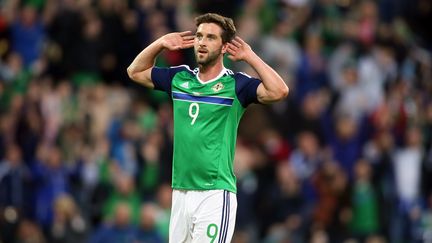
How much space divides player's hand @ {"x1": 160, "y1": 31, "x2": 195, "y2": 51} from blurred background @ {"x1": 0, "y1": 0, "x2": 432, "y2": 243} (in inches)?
274

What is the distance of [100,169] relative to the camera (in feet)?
60.5

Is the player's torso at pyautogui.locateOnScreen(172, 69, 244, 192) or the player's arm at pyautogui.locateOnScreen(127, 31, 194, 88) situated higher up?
the player's arm at pyautogui.locateOnScreen(127, 31, 194, 88)

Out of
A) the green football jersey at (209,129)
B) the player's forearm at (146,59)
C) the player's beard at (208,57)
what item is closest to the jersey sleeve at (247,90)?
the green football jersey at (209,129)

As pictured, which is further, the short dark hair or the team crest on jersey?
the team crest on jersey

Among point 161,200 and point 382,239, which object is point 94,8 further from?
point 382,239

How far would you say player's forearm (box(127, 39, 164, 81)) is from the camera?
10906 mm

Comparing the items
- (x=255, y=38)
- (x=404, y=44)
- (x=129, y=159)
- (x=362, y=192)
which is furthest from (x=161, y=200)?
(x=404, y=44)

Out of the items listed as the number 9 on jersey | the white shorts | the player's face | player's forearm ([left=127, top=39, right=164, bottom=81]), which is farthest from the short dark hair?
the white shorts

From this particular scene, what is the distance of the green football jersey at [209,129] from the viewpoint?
10.6 metres

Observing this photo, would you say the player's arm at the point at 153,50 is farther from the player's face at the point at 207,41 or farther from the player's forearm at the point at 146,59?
the player's face at the point at 207,41

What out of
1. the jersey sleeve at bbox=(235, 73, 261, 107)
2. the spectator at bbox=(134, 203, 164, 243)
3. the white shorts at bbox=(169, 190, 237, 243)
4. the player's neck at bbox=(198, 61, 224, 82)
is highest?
the player's neck at bbox=(198, 61, 224, 82)

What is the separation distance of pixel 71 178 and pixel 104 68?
8.35 ft

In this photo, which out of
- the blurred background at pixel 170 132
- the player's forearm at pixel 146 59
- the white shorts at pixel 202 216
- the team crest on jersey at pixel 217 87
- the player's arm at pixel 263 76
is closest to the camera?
the player's arm at pixel 263 76

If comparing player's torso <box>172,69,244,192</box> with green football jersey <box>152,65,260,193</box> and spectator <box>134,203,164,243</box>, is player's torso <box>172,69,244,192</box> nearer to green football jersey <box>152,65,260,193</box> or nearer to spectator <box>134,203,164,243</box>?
green football jersey <box>152,65,260,193</box>
